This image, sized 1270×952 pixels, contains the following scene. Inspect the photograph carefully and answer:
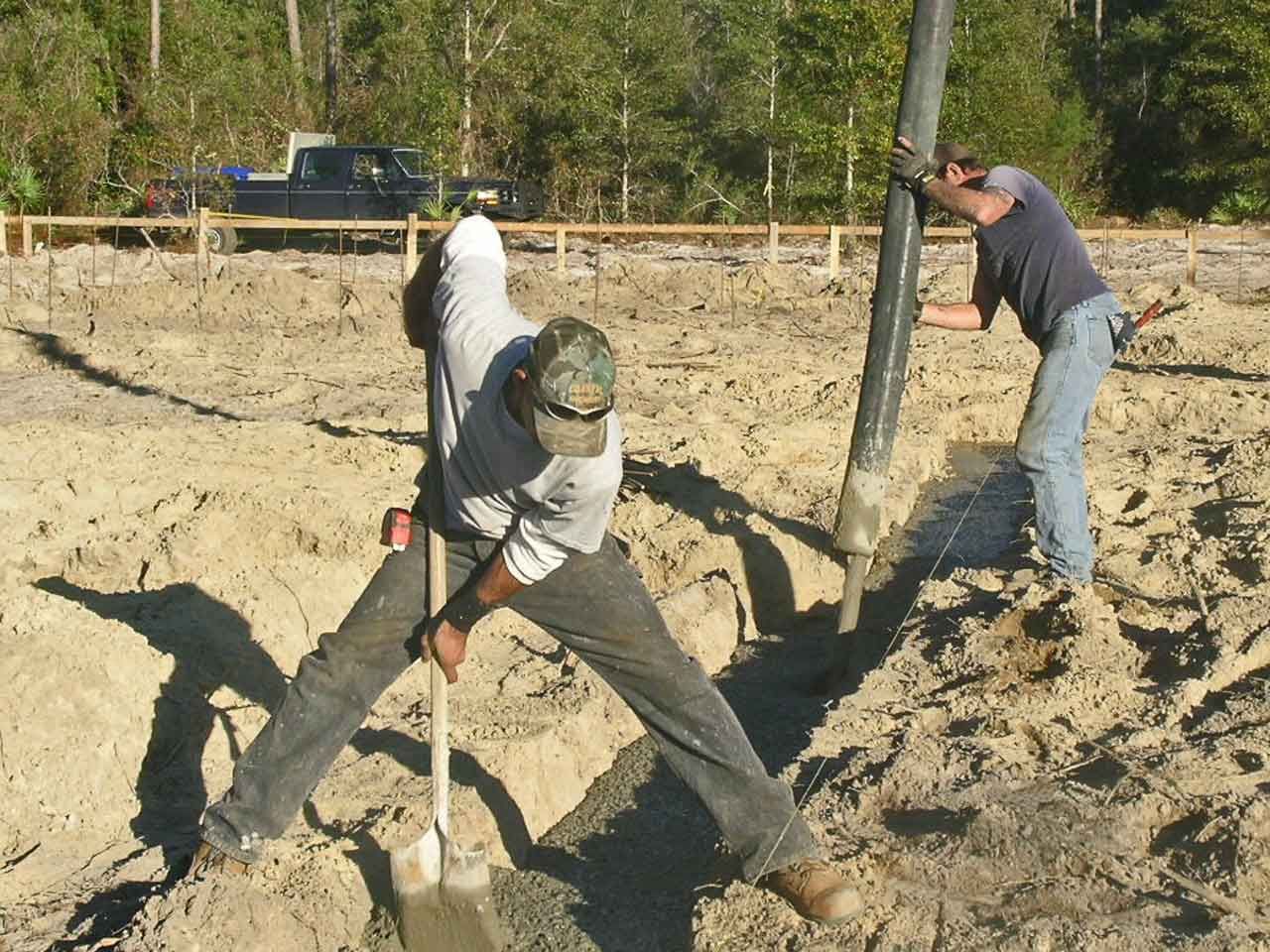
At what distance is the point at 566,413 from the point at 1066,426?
11.0ft

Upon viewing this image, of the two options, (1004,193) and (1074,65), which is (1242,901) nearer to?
(1004,193)

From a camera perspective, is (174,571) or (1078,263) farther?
(174,571)

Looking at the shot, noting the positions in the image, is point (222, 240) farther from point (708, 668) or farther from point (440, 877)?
point (440, 877)

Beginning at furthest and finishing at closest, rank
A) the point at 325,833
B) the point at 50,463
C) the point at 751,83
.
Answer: the point at 751,83 < the point at 50,463 < the point at 325,833

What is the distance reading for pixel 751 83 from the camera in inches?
1126

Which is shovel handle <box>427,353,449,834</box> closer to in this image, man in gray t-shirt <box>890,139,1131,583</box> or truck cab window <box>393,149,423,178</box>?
man in gray t-shirt <box>890,139,1131,583</box>

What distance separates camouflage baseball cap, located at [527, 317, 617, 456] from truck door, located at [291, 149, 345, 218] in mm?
19638

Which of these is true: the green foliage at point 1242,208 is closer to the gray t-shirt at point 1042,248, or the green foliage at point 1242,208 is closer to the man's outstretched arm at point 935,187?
the gray t-shirt at point 1042,248

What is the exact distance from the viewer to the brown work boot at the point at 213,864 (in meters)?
3.99

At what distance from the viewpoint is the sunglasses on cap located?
3.28 metres

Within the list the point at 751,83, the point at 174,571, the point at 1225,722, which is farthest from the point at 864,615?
Result: the point at 751,83

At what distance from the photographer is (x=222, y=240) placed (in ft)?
69.5

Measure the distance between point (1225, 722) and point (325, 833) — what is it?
2774 millimetres

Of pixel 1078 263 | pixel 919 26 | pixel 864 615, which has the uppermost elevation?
pixel 919 26
